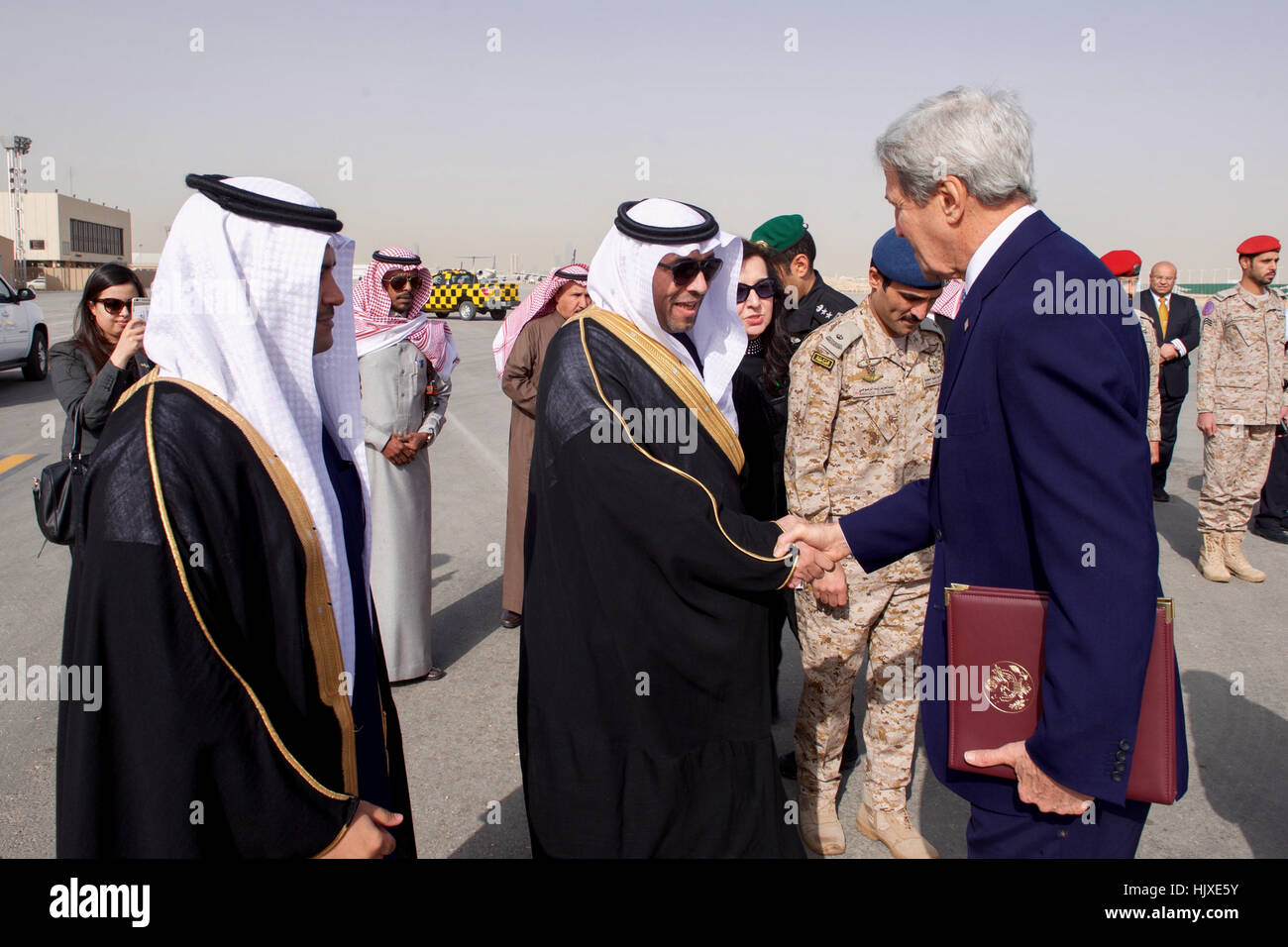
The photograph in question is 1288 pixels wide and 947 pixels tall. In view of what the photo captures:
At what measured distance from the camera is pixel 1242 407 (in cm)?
688

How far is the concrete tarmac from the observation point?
358 centimetres

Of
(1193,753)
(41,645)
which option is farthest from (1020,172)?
(41,645)

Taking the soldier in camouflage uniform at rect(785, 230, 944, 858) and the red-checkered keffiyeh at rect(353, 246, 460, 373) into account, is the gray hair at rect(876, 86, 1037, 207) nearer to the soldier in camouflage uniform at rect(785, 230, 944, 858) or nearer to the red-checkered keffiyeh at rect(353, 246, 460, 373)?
the soldier in camouflage uniform at rect(785, 230, 944, 858)

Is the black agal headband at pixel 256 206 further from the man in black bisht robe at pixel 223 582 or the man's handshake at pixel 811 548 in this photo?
the man's handshake at pixel 811 548

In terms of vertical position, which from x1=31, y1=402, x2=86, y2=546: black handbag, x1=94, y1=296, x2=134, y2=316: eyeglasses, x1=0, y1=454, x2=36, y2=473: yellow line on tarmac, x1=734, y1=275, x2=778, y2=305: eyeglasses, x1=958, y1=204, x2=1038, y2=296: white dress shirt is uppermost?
x1=94, y1=296, x2=134, y2=316: eyeglasses

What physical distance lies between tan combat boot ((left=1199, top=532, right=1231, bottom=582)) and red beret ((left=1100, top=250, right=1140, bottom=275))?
→ 9.00 ft

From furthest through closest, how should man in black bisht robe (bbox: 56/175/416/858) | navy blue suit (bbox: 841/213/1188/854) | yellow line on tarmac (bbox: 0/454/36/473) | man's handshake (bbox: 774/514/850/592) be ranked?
yellow line on tarmac (bbox: 0/454/36/473) < man's handshake (bbox: 774/514/850/592) < navy blue suit (bbox: 841/213/1188/854) < man in black bisht robe (bbox: 56/175/416/858)

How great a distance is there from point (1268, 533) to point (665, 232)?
7.50 metres

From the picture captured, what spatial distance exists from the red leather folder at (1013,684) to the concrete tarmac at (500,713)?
0.38 metres

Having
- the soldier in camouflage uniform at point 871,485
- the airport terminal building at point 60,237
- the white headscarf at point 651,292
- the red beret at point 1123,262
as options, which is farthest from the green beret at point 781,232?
the airport terminal building at point 60,237

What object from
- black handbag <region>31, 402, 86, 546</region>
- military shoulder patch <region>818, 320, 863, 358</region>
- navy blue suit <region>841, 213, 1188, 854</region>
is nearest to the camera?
navy blue suit <region>841, 213, 1188, 854</region>

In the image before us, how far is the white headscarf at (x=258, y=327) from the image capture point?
5.71ft

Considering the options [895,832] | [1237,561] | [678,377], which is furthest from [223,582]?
[1237,561]

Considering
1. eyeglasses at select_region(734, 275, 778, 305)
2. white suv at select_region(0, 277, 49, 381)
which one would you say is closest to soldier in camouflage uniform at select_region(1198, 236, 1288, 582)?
A: eyeglasses at select_region(734, 275, 778, 305)
